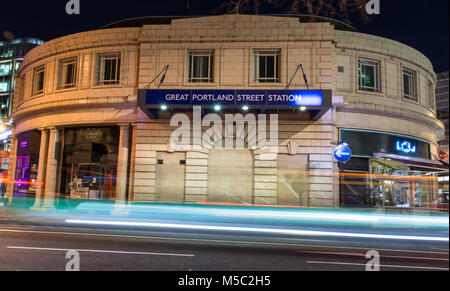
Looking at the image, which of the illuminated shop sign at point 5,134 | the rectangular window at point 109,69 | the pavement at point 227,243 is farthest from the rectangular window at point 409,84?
the illuminated shop sign at point 5,134

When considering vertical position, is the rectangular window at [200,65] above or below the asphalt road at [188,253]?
above

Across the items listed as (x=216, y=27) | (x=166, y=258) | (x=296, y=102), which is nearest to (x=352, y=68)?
(x=296, y=102)

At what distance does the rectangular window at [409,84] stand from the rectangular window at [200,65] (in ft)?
40.5

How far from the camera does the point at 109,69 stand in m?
21.8

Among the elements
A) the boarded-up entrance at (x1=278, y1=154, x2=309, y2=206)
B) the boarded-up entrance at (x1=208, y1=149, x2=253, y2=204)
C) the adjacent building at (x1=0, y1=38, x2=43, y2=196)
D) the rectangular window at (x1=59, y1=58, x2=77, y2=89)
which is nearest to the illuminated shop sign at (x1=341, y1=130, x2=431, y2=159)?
the boarded-up entrance at (x1=278, y1=154, x2=309, y2=206)

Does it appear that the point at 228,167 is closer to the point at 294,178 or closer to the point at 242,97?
the point at 294,178

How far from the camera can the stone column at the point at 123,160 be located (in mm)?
20281

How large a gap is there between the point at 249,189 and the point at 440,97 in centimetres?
5610

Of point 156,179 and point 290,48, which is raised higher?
point 290,48

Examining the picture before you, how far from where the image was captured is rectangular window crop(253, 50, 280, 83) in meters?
20.1

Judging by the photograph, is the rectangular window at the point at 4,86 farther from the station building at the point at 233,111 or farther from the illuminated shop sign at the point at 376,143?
the illuminated shop sign at the point at 376,143
